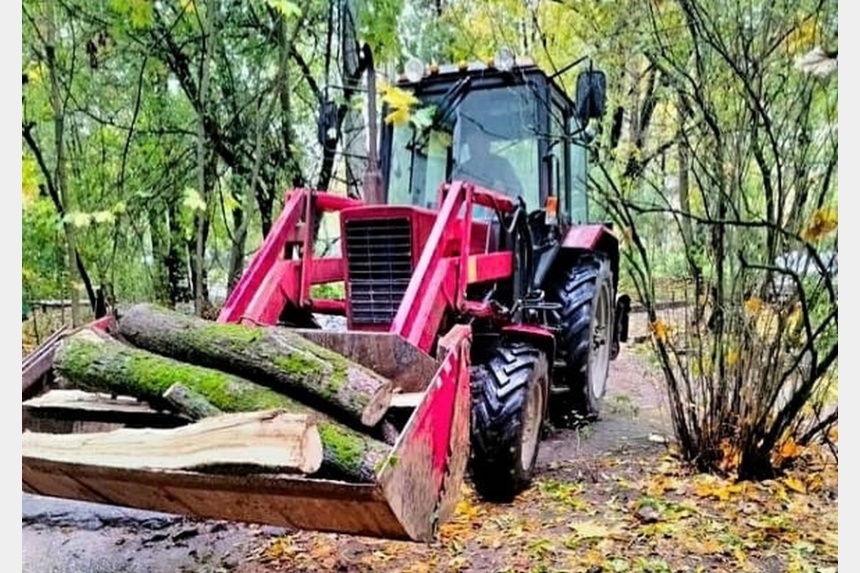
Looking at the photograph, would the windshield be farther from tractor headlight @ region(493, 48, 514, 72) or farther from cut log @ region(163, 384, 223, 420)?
cut log @ region(163, 384, 223, 420)

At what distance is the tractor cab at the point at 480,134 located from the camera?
327cm

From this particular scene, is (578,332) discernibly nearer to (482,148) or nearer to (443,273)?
(482,148)

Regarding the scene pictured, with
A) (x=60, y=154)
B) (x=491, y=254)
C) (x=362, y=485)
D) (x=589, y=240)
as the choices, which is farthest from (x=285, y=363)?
(x=60, y=154)

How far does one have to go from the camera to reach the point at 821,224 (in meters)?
2.34

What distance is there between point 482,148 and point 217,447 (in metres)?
2.05

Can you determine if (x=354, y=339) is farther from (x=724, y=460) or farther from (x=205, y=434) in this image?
(x=724, y=460)

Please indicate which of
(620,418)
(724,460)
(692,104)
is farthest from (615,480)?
(692,104)

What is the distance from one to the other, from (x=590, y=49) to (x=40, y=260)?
3204 mm

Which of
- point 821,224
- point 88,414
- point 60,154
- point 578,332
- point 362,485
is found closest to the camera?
point 362,485

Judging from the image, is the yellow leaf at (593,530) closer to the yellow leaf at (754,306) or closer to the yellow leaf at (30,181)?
the yellow leaf at (754,306)

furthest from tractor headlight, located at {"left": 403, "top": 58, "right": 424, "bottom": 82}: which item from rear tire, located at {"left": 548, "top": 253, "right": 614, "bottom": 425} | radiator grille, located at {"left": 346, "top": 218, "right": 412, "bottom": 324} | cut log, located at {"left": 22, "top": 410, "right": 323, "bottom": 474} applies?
cut log, located at {"left": 22, "top": 410, "right": 323, "bottom": 474}

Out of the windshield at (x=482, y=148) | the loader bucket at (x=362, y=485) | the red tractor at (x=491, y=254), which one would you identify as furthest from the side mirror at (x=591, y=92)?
the loader bucket at (x=362, y=485)

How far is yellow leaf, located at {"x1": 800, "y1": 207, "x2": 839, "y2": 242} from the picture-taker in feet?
7.63

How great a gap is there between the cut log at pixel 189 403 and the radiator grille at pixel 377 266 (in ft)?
3.18
